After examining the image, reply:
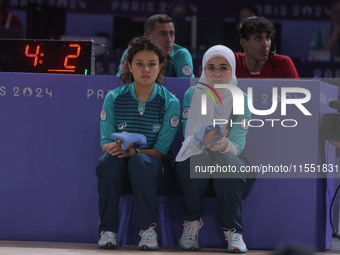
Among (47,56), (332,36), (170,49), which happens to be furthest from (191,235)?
(332,36)

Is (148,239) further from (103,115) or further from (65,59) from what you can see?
(65,59)

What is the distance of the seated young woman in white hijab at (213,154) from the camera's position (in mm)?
2955

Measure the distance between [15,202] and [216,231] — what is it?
3.75ft

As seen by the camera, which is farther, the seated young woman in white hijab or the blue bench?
the blue bench

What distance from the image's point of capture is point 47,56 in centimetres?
347

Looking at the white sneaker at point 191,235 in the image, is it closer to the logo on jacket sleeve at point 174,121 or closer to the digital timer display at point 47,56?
the logo on jacket sleeve at point 174,121

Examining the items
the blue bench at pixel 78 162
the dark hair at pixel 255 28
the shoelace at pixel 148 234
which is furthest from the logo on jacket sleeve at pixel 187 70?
the shoelace at pixel 148 234

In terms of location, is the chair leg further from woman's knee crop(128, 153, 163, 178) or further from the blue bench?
woman's knee crop(128, 153, 163, 178)

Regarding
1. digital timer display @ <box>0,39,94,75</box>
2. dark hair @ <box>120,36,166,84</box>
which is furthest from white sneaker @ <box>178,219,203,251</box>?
digital timer display @ <box>0,39,94,75</box>

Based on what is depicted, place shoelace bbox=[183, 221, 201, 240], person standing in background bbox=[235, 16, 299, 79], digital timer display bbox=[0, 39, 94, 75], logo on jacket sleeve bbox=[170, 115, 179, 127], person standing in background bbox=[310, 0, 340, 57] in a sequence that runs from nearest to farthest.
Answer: shoelace bbox=[183, 221, 201, 240]
logo on jacket sleeve bbox=[170, 115, 179, 127]
digital timer display bbox=[0, 39, 94, 75]
person standing in background bbox=[235, 16, 299, 79]
person standing in background bbox=[310, 0, 340, 57]

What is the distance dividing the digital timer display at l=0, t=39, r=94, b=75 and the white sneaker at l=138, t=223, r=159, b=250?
1038 mm

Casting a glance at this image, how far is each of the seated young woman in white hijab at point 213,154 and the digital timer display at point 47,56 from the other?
69 centimetres

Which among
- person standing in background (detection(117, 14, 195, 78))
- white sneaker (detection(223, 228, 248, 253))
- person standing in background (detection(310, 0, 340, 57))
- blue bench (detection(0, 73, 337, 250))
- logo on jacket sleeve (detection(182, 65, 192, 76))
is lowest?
white sneaker (detection(223, 228, 248, 253))

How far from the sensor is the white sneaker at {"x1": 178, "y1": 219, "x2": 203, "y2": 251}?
9.95ft
